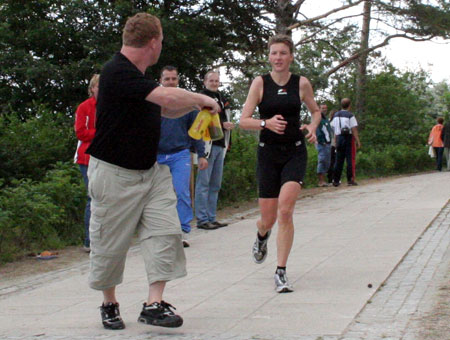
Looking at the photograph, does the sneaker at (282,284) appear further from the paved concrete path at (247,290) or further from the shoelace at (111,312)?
the shoelace at (111,312)

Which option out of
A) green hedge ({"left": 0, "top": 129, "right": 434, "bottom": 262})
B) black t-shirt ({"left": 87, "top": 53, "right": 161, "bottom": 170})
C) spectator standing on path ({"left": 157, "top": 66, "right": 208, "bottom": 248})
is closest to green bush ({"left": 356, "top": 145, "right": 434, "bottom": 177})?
green hedge ({"left": 0, "top": 129, "right": 434, "bottom": 262})

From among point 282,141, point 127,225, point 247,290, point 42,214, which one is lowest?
point 247,290

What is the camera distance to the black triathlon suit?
6.79 metres

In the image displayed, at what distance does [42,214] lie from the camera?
9.30 metres

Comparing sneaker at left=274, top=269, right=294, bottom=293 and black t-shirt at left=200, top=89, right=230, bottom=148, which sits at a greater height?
black t-shirt at left=200, top=89, right=230, bottom=148

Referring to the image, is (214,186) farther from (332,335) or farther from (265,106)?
(332,335)

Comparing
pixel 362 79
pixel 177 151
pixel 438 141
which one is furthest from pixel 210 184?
pixel 362 79

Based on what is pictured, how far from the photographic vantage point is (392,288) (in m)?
6.68

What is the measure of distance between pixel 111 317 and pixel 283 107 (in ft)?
7.62

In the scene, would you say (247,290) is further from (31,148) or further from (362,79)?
(362,79)

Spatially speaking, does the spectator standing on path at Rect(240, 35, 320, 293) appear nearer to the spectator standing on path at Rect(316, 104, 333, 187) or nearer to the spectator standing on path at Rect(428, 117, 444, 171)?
the spectator standing on path at Rect(316, 104, 333, 187)

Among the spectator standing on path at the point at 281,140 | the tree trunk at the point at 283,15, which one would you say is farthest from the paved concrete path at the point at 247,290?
the tree trunk at the point at 283,15

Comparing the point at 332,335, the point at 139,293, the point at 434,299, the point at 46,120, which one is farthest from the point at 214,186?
the point at 332,335

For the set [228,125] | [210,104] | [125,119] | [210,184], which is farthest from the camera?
[210,184]
